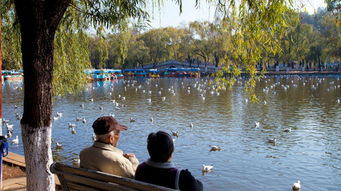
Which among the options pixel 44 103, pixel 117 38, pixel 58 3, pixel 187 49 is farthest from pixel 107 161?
pixel 187 49

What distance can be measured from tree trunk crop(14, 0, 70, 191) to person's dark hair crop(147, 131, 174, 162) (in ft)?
5.81

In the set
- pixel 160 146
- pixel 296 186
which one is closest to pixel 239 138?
pixel 296 186

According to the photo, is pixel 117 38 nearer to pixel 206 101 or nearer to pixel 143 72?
pixel 206 101

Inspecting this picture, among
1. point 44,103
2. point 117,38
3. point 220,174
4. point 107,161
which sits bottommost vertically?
point 220,174

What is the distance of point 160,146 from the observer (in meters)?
2.70

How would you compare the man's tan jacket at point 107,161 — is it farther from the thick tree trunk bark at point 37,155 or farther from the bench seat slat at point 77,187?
the thick tree trunk bark at point 37,155

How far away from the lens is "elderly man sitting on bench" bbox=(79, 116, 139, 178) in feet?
10.3

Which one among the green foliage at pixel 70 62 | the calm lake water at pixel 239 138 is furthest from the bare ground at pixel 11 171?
the calm lake water at pixel 239 138

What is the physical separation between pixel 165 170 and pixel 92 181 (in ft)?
2.00

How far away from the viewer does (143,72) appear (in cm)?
7619

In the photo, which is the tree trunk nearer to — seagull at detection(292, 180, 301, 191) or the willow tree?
the willow tree

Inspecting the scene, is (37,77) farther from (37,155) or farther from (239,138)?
(239,138)

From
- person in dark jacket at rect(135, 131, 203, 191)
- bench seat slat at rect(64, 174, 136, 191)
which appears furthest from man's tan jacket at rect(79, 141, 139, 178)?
person in dark jacket at rect(135, 131, 203, 191)

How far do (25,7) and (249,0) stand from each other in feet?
7.94
